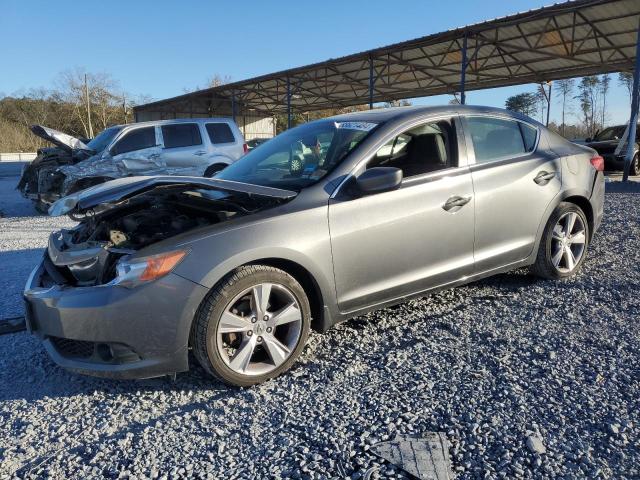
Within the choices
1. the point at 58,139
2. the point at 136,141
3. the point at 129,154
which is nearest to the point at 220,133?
the point at 136,141

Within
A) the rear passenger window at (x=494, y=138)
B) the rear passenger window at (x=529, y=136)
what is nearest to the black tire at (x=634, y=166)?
the rear passenger window at (x=529, y=136)

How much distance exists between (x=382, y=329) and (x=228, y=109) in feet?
119

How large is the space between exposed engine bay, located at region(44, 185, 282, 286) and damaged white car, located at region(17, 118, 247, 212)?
5.94 meters

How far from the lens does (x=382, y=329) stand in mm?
3582

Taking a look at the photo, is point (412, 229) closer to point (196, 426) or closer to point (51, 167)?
point (196, 426)

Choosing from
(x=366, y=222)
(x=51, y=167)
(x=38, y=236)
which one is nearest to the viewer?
(x=366, y=222)

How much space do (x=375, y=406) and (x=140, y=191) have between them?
186cm

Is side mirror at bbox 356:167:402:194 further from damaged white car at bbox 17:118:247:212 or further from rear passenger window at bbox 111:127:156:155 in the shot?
rear passenger window at bbox 111:127:156:155

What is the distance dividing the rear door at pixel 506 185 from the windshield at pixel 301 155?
0.99m

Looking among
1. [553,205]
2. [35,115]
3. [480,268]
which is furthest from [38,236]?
[35,115]

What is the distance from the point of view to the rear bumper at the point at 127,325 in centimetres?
257

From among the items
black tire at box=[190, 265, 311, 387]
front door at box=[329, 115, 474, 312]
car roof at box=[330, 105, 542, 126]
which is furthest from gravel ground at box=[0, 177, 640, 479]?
car roof at box=[330, 105, 542, 126]

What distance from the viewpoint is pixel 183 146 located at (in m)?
10.2

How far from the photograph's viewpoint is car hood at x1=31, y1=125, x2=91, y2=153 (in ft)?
30.5
